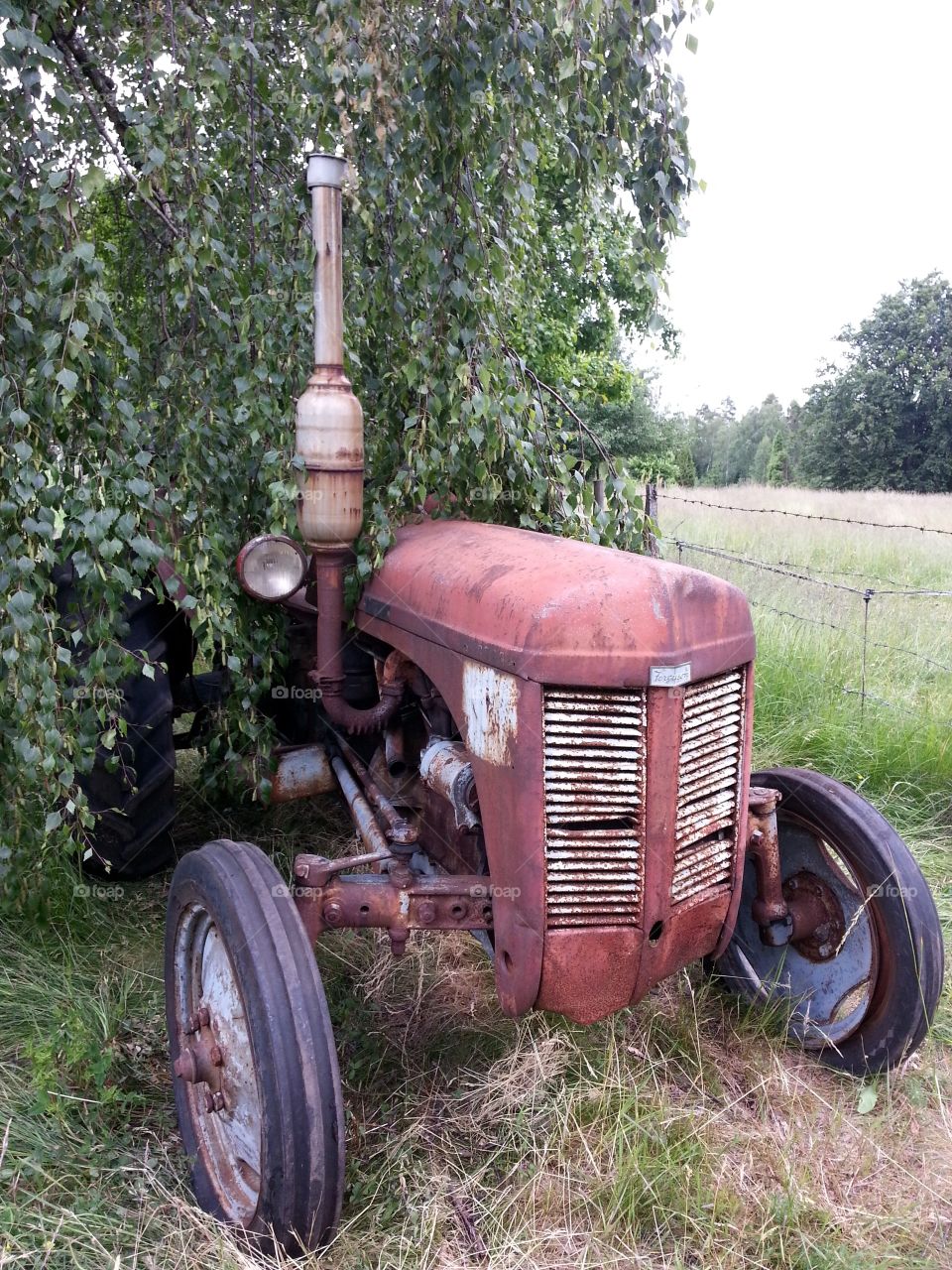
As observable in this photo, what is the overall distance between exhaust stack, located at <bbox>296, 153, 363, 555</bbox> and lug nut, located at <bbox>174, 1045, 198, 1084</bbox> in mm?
1222

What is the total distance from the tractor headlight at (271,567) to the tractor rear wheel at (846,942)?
139 cm

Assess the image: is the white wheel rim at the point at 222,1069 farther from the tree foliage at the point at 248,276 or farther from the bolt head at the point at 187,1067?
the tree foliage at the point at 248,276

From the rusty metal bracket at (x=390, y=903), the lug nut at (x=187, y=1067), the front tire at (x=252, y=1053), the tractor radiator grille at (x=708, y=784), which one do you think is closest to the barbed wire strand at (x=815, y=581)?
the tractor radiator grille at (x=708, y=784)

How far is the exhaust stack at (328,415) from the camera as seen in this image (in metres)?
2.38

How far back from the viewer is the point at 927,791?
160 inches

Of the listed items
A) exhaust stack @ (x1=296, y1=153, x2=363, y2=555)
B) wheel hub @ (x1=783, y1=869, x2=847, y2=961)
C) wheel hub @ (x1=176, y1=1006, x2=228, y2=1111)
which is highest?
exhaust stack @ (x1=296, y1=153, x2=363, y2=555)

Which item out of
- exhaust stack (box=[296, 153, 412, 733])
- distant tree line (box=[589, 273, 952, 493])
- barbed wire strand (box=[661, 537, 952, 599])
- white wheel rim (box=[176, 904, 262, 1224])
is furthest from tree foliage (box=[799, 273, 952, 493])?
white wheel rim (box=[176, 904, 262, 1224])

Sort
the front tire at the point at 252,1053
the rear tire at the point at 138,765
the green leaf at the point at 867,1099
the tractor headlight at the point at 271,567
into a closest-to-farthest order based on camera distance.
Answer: the front tire at the point at 252,1053 < the green leaf at the point at 867,1099 < the tractor headlight at the point at 271,567 < the rear tire at the point at 138,765

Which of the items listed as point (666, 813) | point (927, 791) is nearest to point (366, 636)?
point (666, 813)

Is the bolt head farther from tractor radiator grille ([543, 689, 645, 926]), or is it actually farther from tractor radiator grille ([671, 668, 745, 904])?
tractor radiator grille ([671, 668, 745, 904])

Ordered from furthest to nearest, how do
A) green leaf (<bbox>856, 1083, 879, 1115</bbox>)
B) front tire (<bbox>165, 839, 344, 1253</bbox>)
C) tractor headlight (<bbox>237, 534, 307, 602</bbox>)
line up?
tractor headlight (<bbox>237, 534, 307, 602</bbox>), green leaf (<bbox>856, 1083, 879, 1115</bbox>), front tire (<bbox>165, 839, 344, 1253</bbox>)

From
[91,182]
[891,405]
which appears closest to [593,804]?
[91,182]

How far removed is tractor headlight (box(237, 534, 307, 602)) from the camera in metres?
2.52

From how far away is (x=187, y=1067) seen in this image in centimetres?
207
